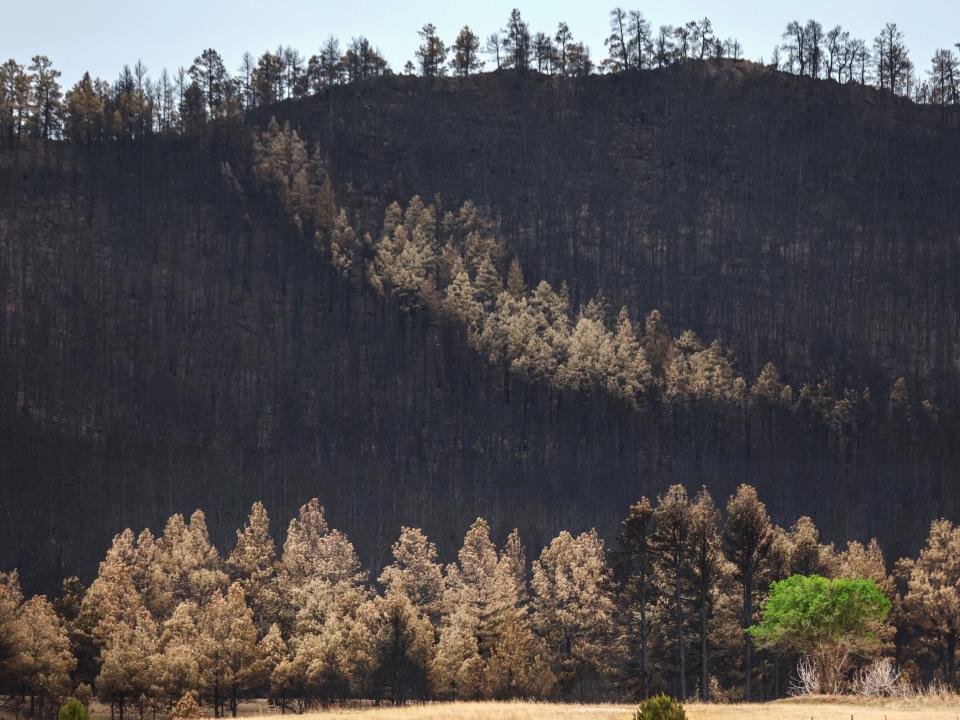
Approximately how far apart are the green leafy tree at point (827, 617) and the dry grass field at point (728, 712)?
14.5 meters

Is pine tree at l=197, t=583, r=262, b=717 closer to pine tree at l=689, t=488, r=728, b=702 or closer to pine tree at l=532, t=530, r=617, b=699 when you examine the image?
pine tree at l=532, t=530, r=617, b=699

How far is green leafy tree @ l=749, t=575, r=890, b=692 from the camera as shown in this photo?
237ft

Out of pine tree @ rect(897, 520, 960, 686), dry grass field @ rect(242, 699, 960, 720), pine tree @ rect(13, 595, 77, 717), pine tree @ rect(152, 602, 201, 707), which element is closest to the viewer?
dry grass field @ rect(242, 699, 960, 720)

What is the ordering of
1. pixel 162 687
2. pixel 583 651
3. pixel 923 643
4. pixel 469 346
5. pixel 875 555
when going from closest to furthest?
pixel 162 687, pixel 583 651, pixel 923 643, pixel 875 555, pixel 469 346

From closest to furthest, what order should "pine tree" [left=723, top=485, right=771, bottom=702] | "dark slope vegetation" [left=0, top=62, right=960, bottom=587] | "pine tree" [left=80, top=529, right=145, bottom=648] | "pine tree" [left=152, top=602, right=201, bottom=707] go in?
"pine tree" [left=152, top=602, right=201, bottom=707] < "pine tree" [left=723, top=485, right=771, bottom=702] < "pine tree" [left=80, top=529, right=145, bottom=648] < "dark slope vegetation" [left=0, top=62, right=960, bottom=587]

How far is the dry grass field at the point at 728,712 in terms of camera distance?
51312 millimetres

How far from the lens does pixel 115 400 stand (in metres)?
174

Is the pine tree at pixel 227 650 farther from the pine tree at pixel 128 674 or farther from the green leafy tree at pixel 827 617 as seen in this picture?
the green leafy tree at pixel 827 617

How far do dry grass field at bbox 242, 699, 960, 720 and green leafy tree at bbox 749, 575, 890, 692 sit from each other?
47.5 ft

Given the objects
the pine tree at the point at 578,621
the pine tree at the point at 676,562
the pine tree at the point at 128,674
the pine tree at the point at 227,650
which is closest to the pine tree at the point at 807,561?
the pine tree at the point at 676,562

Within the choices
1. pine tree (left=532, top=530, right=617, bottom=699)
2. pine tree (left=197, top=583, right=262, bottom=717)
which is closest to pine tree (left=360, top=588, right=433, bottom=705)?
pine tree (left=197, top=583, right=262, bottom=717)

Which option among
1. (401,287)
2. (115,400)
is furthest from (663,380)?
(115,400)

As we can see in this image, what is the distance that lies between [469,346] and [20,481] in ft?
220

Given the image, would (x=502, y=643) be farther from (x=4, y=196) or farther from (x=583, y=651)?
(x=4, y=196)
